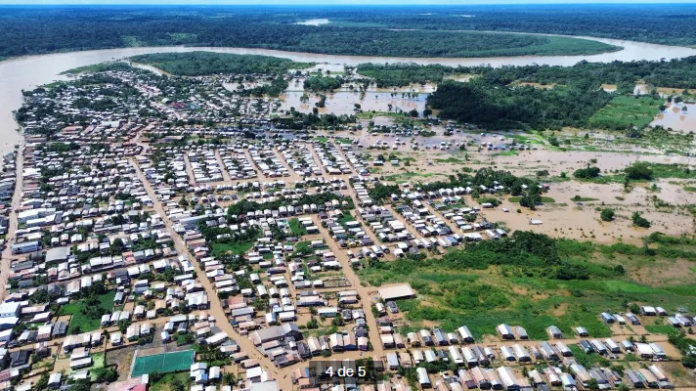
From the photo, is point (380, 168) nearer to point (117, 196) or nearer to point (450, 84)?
point (117, 196)

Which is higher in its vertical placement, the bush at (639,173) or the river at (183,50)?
the river at (183,50)

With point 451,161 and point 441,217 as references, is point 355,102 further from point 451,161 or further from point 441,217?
point 441,217

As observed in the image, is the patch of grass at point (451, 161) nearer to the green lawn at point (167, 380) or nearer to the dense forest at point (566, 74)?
the green lawn at point (167, 380)

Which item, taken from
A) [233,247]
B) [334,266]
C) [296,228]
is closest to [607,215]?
[334,266]

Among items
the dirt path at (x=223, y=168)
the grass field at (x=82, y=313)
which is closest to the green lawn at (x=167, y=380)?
the grass field at (x=82, y=313)

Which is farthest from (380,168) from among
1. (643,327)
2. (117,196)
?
(643,327)

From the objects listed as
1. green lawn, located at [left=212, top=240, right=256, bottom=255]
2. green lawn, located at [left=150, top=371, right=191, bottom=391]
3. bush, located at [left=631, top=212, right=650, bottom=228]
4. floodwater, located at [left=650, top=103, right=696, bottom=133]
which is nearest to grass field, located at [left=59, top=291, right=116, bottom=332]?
green lawn, located at [left=150, top=371, right=191, bottom=391]
